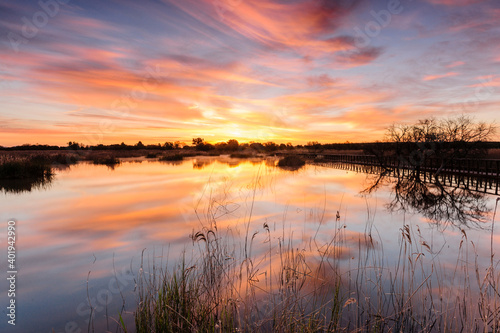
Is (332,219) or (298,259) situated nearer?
(298,259)

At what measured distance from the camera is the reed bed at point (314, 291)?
426cm

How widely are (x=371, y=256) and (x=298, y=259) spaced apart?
2.03 meters

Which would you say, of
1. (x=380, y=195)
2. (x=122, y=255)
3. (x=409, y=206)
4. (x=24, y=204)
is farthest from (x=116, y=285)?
(x=380, y=195)

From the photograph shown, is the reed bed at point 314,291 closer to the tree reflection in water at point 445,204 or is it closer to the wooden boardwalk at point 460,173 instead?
the tree reflection in water at point 445,204

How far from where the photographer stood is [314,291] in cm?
512

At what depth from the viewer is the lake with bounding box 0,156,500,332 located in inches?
226

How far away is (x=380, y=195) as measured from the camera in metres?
18.2

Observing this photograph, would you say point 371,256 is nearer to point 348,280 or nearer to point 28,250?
point 348,280

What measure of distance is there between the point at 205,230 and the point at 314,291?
5.44m

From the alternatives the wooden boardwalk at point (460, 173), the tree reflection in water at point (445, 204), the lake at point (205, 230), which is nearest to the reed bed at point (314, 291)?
the lake at point (205, 230)

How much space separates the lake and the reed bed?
3.8 inches

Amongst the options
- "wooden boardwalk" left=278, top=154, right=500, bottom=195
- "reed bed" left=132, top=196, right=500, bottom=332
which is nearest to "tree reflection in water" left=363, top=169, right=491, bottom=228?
"wooden boardwalk" left=278, top=154, right=500, bottom=195

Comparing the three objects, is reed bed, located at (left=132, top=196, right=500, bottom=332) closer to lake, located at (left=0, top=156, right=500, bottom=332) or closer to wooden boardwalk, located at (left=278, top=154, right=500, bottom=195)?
lake, located at (left=0, top=156, right=500, bottom=332)

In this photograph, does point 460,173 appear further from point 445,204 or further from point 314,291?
point 314,291
